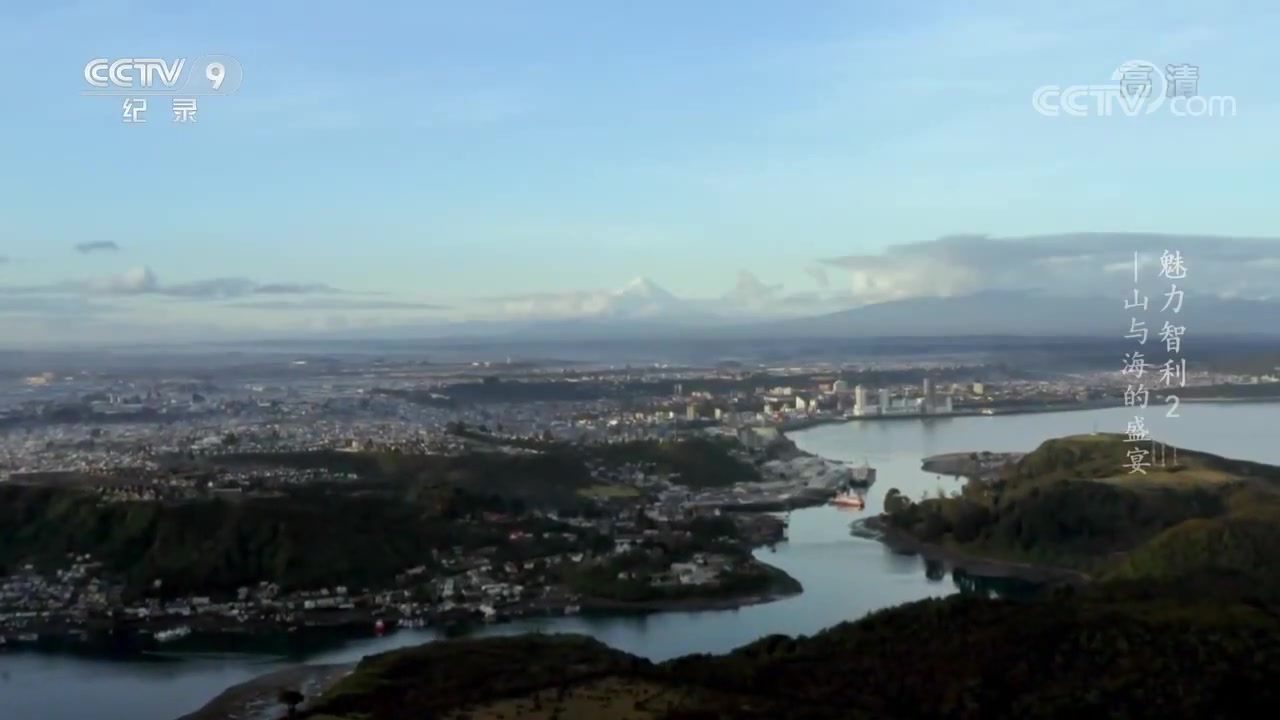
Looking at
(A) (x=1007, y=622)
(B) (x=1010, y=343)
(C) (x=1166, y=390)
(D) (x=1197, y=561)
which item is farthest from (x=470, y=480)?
(B) (x=1010, y=343)

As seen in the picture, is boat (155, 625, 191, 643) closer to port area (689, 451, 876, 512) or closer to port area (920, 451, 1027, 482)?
port area (689, 451, 876, 512)

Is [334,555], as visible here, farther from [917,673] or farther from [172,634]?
[917,673]

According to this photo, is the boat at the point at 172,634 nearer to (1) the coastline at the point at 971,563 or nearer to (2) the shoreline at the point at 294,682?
(2) the shoreline at the point at 294,682

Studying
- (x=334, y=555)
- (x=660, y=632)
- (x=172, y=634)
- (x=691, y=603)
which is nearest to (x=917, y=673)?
(x=660, y=632)

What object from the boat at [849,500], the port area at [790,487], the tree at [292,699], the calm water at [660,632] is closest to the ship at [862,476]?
the port area at [790,487]

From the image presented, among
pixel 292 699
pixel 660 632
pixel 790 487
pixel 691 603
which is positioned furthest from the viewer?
pixel 790 487

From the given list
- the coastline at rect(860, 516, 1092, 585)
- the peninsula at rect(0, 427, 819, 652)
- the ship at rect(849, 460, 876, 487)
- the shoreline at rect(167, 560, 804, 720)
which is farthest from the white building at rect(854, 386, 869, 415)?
the shoreline at rect(167, 560, 804, 720)

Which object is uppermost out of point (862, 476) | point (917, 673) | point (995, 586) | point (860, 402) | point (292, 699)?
point (860, 402)
